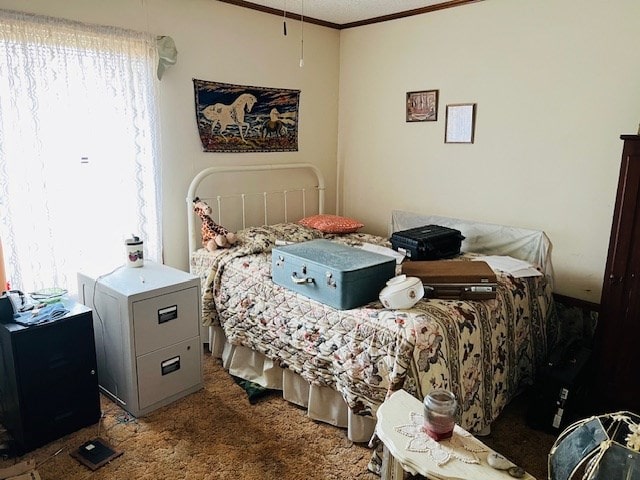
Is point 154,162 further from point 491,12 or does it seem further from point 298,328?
point 491,12

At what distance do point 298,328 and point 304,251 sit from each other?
41cm

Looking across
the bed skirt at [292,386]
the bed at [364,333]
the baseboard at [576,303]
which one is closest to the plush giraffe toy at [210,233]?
the bed at [364,333]

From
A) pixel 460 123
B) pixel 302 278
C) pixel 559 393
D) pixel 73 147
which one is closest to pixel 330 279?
pixel 302 278

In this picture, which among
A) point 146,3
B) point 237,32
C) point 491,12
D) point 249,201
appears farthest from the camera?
point 249,201

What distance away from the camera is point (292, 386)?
2.54 m

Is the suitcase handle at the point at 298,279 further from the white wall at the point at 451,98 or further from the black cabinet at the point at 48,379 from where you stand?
the white wall at the point at 451,98

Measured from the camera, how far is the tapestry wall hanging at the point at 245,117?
3.21 meters

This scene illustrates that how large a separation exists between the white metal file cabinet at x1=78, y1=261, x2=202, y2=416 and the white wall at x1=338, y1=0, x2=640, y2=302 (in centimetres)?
196

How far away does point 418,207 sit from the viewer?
11.9 ft

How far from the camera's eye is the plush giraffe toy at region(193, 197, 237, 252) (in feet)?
9.90

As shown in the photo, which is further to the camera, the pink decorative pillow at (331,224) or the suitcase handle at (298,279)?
the pink decorative pillow at (331,224)

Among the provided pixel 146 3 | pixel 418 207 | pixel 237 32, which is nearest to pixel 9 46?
pixel 146 3

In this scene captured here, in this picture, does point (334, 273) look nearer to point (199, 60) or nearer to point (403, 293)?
point (403, 293)

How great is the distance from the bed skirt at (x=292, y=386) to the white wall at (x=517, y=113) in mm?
1645
